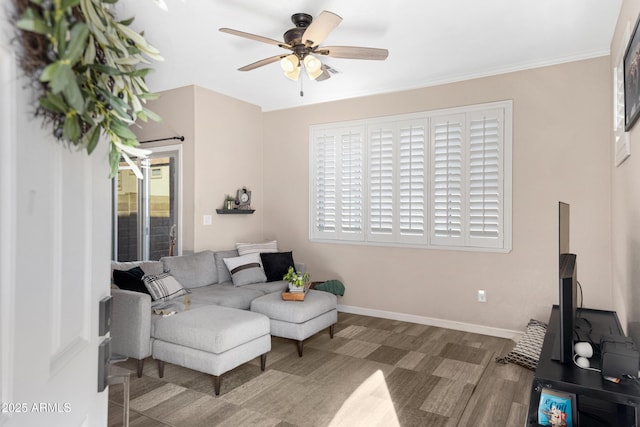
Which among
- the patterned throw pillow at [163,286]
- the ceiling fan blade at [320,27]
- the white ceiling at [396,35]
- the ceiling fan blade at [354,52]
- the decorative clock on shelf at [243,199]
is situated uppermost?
the white ceiling at [396,35]

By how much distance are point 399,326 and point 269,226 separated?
91.9 inches

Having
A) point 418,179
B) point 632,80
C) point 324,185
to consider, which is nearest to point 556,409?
point 632,80

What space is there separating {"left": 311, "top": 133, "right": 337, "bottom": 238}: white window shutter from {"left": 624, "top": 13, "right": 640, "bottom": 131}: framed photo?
3.22 meters

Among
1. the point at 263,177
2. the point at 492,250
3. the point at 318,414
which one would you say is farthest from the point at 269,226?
the point at 318,414

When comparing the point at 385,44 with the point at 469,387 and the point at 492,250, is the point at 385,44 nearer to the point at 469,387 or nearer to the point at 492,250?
the point at 492,250

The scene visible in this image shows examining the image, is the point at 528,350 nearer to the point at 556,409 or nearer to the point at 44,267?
the point at 556,409

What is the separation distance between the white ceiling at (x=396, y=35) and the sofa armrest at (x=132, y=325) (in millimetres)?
2149

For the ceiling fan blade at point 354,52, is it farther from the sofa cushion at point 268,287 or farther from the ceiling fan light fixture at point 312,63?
the sofa cushion at point 268,287

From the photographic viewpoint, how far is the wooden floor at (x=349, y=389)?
8.23 feet

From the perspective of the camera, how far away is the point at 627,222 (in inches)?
104

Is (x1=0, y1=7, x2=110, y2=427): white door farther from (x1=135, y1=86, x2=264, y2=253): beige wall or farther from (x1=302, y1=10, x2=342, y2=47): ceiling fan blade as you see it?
(x1=135, y1=86, x2=264, y2=253): beige wall

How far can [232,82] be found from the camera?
4660 mm

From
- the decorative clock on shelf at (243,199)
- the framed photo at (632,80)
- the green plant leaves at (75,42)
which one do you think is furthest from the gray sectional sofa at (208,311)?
the framed photo at (632,80)

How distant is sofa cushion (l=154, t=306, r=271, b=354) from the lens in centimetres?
284
